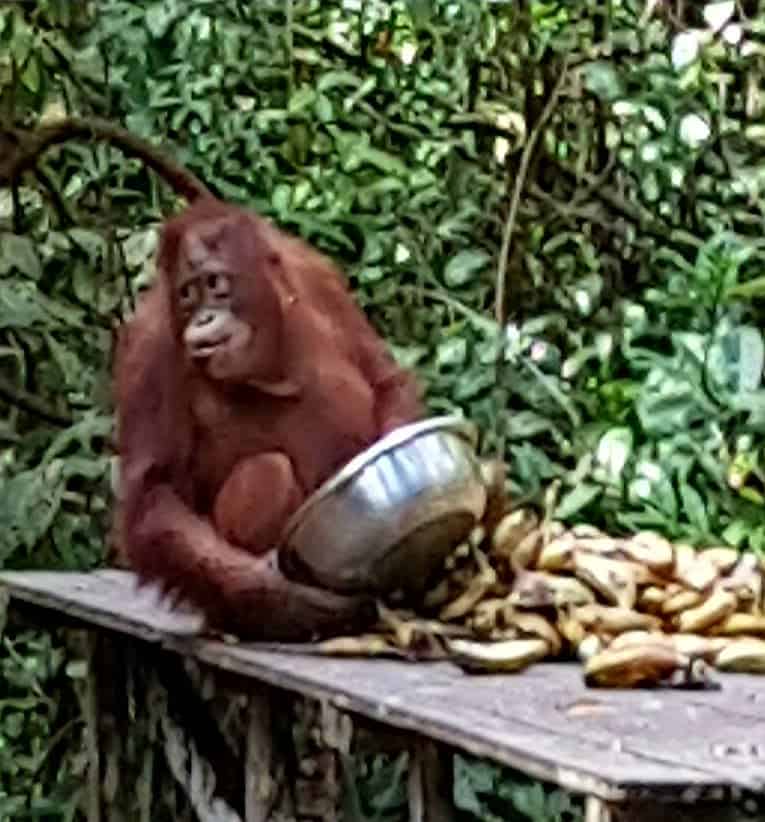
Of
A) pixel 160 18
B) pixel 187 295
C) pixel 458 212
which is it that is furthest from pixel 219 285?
pixel 160 18

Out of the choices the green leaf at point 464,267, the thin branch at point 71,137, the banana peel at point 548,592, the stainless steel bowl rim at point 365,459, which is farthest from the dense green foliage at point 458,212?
the stainless steel bowl rim at point 365,459

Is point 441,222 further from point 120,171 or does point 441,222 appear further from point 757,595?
point 757,595

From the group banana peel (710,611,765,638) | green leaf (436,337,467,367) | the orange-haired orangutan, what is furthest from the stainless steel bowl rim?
green leaf (436,337,467,367)

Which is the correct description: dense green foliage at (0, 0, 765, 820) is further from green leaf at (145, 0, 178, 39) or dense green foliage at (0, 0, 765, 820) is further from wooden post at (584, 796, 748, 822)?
wooden post at (584, 796, 748, 822)

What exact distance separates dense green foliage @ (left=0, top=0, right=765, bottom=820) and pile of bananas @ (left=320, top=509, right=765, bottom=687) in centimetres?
107

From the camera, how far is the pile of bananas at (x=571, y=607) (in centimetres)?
282

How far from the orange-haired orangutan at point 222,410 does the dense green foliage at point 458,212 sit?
1.07 m

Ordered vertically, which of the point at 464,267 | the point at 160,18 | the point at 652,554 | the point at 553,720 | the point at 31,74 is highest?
the point at 160,18

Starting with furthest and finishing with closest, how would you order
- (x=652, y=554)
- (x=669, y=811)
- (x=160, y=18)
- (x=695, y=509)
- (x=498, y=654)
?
(x=160, y=18), (x=695, y=509), (x=652, y=554), (x=498, y=654), (x=669, y=811)

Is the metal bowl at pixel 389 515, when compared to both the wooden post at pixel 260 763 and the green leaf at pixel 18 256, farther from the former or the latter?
the green leaf at pixel 18 256

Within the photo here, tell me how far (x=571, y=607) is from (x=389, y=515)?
0.67 ft

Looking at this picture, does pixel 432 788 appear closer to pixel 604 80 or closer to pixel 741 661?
pixel 741 661

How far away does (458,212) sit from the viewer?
4684 mm

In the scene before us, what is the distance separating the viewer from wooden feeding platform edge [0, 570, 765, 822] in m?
2.09
